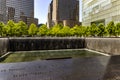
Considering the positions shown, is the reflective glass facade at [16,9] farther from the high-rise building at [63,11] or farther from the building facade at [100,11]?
the building facade at [100,11]

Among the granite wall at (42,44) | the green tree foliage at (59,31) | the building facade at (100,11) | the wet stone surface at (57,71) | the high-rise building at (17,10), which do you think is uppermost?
the high-rise building at (17,10)

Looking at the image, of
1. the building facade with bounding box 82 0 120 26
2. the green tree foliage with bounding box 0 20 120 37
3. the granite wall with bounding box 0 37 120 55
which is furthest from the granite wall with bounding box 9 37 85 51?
the building facade with bounding box 82 0 120 26

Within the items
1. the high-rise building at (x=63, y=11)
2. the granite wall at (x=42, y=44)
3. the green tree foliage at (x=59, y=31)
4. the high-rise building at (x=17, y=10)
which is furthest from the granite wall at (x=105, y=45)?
the high-rise building at (x=63, y=11)

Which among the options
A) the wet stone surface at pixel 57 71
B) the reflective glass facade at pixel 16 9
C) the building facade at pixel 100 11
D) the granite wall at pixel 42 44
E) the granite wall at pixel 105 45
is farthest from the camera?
the reflective glass facade at pixel 16 9

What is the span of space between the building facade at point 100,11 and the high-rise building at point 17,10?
77717mm

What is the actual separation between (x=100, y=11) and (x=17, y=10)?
10261 centimetres

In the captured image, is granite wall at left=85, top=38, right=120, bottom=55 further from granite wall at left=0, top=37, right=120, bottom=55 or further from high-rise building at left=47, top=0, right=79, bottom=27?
high-rise building at left=47, top=0, right=79, bottom=27

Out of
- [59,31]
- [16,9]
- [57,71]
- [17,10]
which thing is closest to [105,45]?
[57,71]

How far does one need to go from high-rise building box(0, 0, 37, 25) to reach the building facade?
77.7 m

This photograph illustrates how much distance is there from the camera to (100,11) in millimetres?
67750

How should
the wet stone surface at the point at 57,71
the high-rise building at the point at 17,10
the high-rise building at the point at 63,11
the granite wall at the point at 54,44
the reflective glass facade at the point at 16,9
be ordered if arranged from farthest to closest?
the high-rise building at the point at 63,11 < the reflective glass facade at the point at 16,9 < the high-rise building at the point at 17,10 < the granite wall at the point at 54,44 < the wet stone surface at the point at 57,71

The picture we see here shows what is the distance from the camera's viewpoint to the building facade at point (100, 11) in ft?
191

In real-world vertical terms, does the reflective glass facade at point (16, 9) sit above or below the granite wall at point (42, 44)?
above

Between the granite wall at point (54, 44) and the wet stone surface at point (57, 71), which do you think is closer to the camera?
the wet stone surface at point (57, 71)
